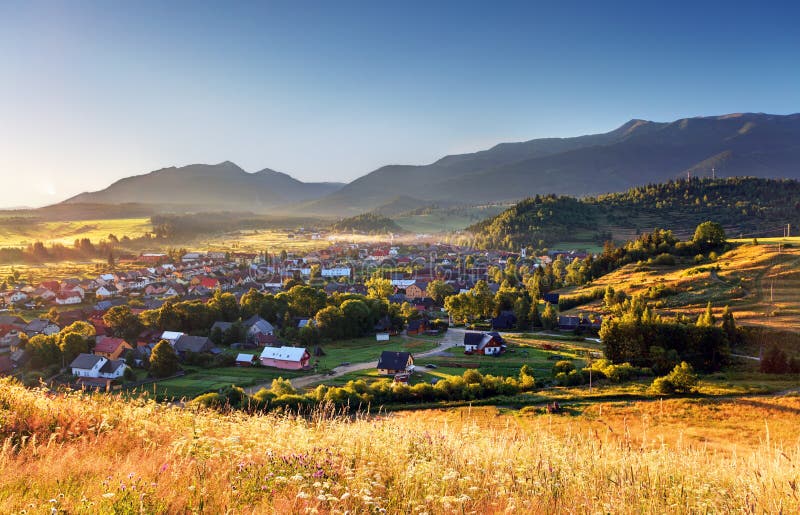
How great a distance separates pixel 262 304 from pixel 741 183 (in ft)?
620

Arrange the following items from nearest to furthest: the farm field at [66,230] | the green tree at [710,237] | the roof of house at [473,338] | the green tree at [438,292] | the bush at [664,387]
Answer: the bush at [664,387]
the roof of house at [473,338]
the green tree at [710,237]
the green tree at [438,292]
the farm field at [66,230]

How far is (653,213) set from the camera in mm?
163000

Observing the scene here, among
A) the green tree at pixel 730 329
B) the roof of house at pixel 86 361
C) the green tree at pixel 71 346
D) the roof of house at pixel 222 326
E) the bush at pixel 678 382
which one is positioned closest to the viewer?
the bush at pixel 678 382

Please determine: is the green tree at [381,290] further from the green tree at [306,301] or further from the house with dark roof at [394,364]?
the house with dark roof at [394,364]

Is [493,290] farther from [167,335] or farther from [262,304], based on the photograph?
[167,335]

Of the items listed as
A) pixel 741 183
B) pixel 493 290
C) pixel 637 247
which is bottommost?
pixel 493 290

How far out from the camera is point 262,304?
61312 mm

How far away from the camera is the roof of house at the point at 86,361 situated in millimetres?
40688

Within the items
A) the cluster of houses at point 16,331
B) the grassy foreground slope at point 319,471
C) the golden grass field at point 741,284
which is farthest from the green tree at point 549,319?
the cluster of houses at point 16,331

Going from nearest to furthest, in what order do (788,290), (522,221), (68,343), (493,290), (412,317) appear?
(68,343)
(788,290)
(412,317)
(493,290)
(522,221)

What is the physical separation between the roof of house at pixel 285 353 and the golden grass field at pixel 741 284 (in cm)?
3931

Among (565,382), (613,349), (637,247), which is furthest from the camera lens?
(637,247)

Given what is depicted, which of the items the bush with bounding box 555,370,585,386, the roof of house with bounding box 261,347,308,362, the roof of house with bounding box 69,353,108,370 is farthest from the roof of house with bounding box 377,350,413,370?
the roof of house with bounding box 69,353,108,370

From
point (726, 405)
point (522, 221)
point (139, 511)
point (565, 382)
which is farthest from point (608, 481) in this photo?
point (522, 221)
